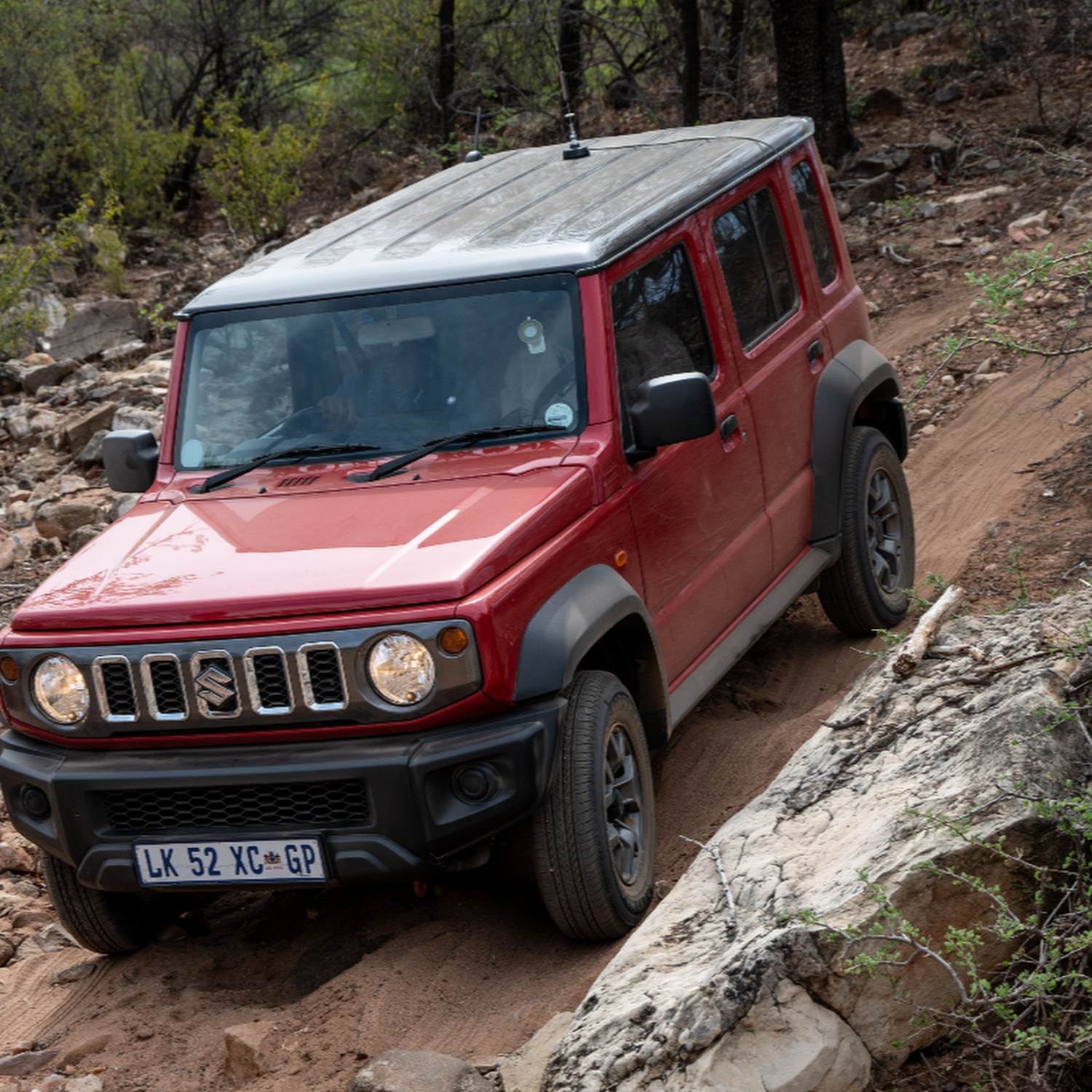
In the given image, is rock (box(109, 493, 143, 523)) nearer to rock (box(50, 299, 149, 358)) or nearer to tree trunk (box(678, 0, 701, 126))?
rock (box(50, 299, 149, 358))

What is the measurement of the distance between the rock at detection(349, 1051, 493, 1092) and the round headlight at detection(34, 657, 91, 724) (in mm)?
1104

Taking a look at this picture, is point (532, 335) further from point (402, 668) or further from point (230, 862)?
point (230, 862)

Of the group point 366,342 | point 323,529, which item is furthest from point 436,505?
point 366,342

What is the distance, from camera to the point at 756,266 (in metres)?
4.81

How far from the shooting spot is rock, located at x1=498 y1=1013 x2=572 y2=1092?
2.88 meters

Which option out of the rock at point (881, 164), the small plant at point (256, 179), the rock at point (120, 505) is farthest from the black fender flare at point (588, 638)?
the small plant at point (256, 179)

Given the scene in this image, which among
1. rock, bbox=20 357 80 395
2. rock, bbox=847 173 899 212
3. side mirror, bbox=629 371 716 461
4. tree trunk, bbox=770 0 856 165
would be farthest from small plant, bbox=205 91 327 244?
side mirror, bbox=629 371 716 461

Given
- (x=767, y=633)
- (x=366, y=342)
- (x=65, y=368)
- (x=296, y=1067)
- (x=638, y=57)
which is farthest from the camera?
(x=638, y=57)

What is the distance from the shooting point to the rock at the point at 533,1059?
2879 millimetres

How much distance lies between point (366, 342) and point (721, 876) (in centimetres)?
192

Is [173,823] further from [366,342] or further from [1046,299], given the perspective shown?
[1046,299]

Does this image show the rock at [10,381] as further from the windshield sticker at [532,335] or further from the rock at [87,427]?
the windshield sticker at [532,335]

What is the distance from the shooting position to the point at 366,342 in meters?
4.02

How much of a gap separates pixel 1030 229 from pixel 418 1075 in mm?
8915
